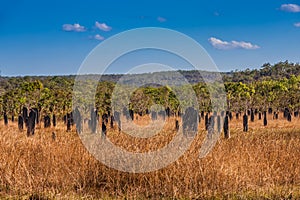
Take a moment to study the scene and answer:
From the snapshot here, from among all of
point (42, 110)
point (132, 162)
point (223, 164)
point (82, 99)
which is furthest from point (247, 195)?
point (82, 99)

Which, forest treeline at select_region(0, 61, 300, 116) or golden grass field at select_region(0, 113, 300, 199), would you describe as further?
forest treeline at select_region(0, 61, 300, 116)

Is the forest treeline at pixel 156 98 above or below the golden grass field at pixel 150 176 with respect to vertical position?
above

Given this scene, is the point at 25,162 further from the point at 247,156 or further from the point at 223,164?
the point at 247,156

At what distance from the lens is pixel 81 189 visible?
7.23 meters

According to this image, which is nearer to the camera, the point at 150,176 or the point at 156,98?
the point at 150,176

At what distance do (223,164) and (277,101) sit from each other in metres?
38.3

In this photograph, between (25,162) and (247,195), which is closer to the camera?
(247,195)

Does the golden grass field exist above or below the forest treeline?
below

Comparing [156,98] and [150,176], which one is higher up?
[156,98]

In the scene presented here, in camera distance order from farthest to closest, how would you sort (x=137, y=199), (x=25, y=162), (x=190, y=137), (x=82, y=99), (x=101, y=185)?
(x=82, y=99), (x=190, y=137), (x=25, y=162), (x=101, y=185), (x=137, y=199)

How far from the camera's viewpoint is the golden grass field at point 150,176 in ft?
23.5

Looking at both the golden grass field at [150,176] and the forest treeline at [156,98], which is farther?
the forest treeline at [156,98]

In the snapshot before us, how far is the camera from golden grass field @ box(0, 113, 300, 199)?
→ 715cm

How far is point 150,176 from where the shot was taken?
7566mm
